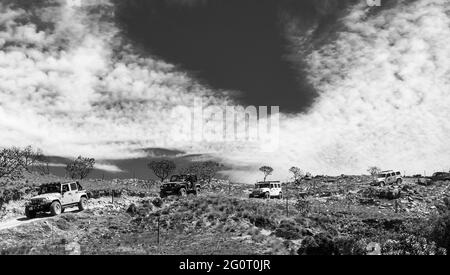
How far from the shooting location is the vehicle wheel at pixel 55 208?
30.2 meters

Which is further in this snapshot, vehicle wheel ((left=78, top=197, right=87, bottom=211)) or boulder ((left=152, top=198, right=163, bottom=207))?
boulder ((left=152, top=198, right=163, bottom=207))

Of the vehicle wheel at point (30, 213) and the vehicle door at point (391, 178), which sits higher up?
the vehicle door at point (391, 178)

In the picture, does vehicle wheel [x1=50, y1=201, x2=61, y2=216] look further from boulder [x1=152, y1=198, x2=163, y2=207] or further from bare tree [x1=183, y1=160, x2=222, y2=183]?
bare tree [x1=183, y1=160, x2=222, y2=183]

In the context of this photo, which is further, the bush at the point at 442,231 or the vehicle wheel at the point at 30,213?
the vehicle wheel at the point at 30,213

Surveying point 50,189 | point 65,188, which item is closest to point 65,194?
point 65,188

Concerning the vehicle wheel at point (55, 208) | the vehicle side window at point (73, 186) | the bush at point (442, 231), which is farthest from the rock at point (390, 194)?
the vehicle wheel at point (55, 208)

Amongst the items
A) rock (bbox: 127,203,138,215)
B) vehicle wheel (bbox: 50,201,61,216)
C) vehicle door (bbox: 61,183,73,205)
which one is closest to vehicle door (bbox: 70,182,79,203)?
vehicle door (bbox: 61,183,73,205)

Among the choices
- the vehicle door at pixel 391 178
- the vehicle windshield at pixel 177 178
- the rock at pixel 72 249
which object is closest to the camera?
the rock at pixel 72 249

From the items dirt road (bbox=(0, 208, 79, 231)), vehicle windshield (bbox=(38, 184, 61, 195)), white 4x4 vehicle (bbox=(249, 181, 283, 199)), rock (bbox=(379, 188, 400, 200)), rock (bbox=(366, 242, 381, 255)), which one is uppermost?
vehicle windshield (bbox=(38, 184, 61, 195))

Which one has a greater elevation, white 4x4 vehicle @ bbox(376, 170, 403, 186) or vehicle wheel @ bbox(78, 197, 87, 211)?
white 4x4 vehicle @ bbox(376, 170, 403, 186)

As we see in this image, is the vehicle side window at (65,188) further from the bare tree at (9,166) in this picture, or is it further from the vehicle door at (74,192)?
the bare tree at (9,166)

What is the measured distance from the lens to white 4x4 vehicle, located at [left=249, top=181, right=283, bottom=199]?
160 feet

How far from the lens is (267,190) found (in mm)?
49406

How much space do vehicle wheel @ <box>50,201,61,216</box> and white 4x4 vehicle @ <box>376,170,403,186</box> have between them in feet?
161
